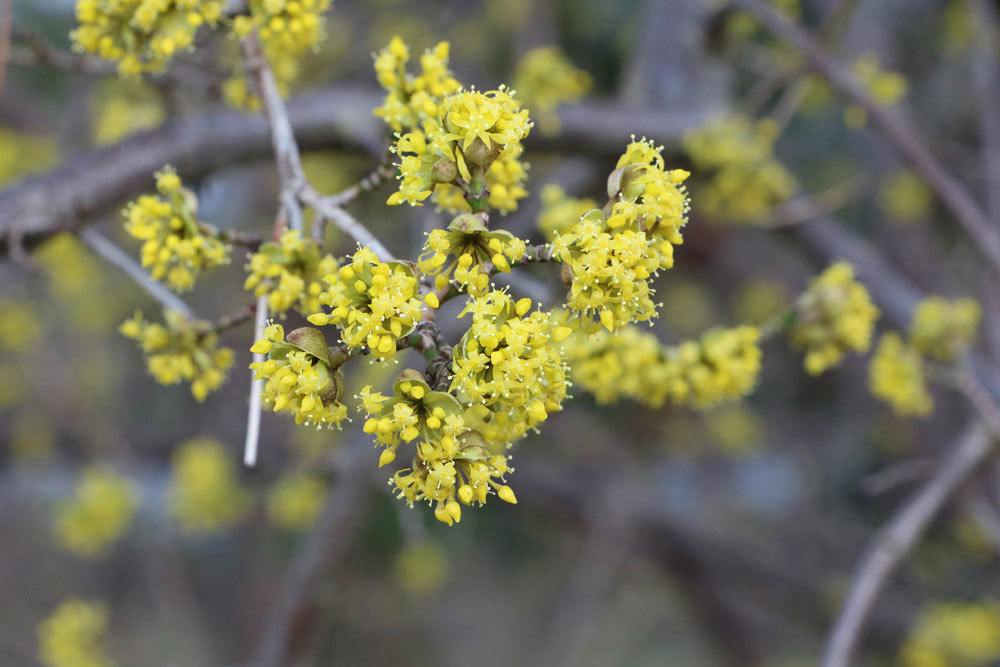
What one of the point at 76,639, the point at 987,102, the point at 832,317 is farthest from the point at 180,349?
the point at 987,102

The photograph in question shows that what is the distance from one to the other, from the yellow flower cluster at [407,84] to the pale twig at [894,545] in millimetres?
1417

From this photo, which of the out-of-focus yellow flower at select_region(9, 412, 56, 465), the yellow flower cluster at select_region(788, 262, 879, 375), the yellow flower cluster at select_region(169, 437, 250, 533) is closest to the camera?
the yellow flower cluster at select_region(788, 262, 879, 375)

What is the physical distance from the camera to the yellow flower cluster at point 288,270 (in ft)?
4.02

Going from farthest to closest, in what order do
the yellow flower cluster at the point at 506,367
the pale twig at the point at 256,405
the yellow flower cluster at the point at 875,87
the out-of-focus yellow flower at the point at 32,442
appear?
the out-of-focus yellow flower at the point at 32,442 < the yellow flower cluster at the point at 875,87 < the pale twig at the point at 256,405 < the yellow flower cluster at the point at 506,367

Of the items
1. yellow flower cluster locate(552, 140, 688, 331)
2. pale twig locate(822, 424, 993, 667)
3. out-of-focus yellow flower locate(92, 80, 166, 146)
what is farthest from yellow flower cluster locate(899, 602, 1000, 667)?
out-of-focus yellow flower locate(92, 80, 166, 146)

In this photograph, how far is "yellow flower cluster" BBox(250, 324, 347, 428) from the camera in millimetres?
1056

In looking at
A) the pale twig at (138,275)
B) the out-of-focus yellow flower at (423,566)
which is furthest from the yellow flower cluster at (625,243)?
the out-of-focus yellow flower at (423,566)

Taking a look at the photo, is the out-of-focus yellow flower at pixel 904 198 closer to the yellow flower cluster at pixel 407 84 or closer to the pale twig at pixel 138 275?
the yellow flower cluster at pixel 407 84

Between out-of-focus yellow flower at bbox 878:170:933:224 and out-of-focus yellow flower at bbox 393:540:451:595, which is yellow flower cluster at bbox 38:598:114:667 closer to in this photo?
out-of-focus yellow flower at bbox 393:540:451:595

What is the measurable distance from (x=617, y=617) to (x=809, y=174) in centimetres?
289

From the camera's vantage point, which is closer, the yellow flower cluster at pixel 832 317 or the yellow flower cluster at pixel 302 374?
the yellow flower cluster at pixel 302 374

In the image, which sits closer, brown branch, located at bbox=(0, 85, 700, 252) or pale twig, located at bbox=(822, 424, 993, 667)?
brown branch, located at bbox=(0, 85, 700, 252)

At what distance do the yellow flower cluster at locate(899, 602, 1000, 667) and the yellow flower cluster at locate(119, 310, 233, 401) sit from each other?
2843 mm

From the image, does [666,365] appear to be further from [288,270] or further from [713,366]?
[288,270]
